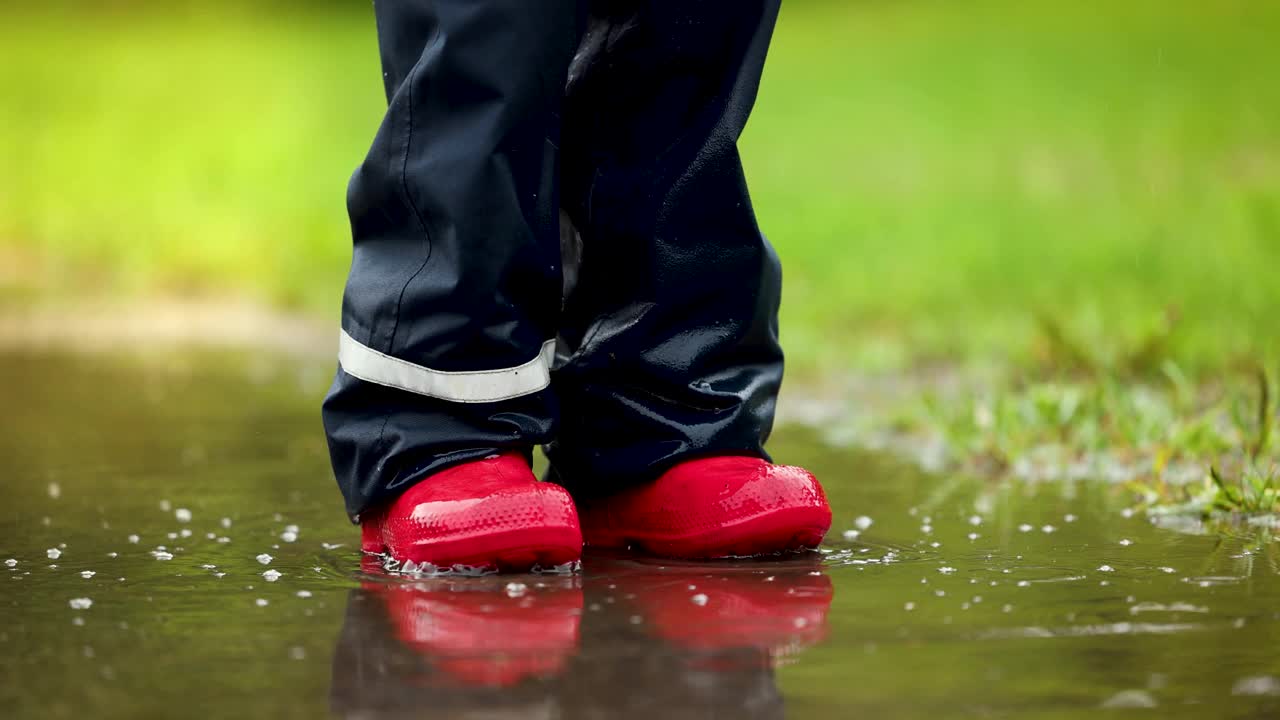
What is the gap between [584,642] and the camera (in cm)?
128

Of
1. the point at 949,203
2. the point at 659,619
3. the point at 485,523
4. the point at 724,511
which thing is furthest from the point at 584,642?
the point at 949,203

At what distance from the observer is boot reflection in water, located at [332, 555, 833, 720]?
112cm

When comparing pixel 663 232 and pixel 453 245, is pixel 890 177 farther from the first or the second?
pixel 453 245

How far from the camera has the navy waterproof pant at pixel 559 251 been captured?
1627 millimetres

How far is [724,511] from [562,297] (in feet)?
0.97

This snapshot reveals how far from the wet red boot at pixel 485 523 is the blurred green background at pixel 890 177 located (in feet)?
5.48

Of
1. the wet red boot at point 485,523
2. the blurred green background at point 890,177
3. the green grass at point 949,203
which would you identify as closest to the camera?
the wet red boot at point 485,523

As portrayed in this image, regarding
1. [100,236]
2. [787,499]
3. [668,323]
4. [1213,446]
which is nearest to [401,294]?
[668,323]

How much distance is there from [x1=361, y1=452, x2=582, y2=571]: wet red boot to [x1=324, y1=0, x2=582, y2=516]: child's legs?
0.04 metres

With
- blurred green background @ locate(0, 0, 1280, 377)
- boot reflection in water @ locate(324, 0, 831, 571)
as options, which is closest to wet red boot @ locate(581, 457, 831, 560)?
boot reflection in water @ locate(324, 0, 831, 571)

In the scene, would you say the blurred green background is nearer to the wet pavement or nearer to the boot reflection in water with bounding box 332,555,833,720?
the wet pavement

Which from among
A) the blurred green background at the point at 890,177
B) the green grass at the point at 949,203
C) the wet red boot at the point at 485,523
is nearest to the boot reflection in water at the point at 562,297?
the wet red boot at the point at 485,523

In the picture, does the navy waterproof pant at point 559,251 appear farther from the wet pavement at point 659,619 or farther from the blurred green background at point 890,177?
the blurred green background at point 890,177

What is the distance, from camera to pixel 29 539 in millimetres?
1839
